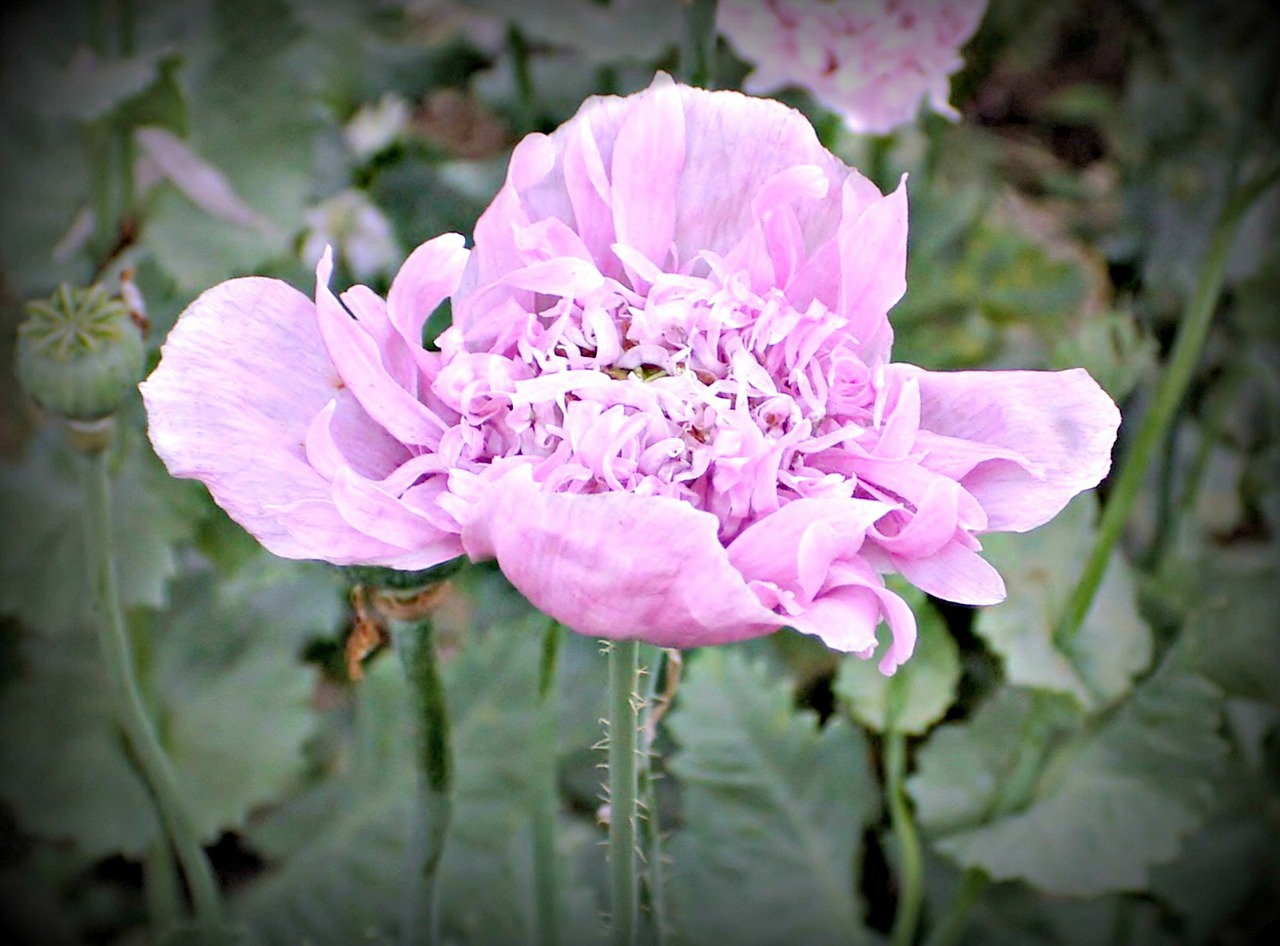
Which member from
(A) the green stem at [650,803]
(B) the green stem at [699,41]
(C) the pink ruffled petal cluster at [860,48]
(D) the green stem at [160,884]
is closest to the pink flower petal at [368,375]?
(A) the green stem at [650,803]

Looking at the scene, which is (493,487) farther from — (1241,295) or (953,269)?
(953,269)

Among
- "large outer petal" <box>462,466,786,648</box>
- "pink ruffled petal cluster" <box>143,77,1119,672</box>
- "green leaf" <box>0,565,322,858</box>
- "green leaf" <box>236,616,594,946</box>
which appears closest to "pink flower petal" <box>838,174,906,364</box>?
"pink ruffled petal cluster" <box>143,77,1119,672</box>

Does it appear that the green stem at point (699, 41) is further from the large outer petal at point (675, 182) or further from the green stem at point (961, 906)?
the green stem at point (961, 906)

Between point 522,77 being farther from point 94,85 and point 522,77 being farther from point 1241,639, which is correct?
point 1241,639

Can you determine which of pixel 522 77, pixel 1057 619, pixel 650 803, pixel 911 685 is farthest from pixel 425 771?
pixel 522 77

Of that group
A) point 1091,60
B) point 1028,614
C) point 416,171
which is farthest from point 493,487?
point 1091,60
